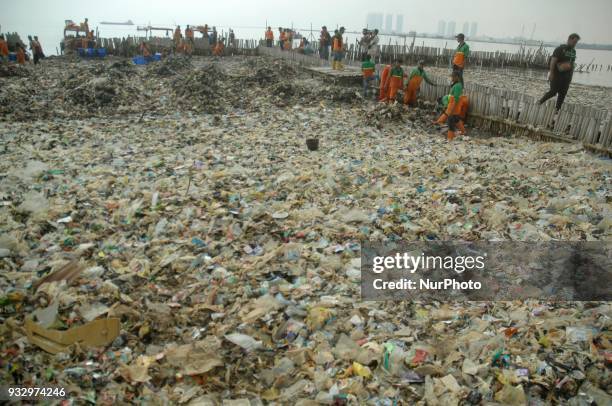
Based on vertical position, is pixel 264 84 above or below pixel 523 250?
above

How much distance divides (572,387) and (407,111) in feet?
27.2

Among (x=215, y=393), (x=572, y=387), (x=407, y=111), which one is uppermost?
(x=407, y=111)

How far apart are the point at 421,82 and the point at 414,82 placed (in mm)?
354

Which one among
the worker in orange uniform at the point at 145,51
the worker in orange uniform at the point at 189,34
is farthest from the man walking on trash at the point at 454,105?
the worker in orange uniform at the point at 189,34

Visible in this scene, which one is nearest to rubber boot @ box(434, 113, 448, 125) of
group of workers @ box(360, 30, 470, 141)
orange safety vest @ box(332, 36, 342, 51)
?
group of workers @ box(360, 30, 470, 141)

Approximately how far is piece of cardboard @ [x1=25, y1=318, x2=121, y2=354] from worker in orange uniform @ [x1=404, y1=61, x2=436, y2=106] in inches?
363

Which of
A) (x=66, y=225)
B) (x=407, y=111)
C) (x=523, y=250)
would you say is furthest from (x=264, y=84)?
(x=523, y=250)

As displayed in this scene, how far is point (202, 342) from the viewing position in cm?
283

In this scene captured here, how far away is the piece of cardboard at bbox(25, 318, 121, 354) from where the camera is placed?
2795 mm

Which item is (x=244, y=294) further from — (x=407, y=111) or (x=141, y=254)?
(x=407, y=111)

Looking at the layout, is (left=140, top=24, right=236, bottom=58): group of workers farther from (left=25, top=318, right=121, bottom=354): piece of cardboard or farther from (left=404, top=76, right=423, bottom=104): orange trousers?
(left=25, top=318, right=121, bottom=354): piece of cardboard

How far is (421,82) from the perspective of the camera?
34.6 ft

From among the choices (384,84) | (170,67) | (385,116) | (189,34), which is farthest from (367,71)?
(189,34)

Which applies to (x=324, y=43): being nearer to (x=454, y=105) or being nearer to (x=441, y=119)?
(x=441, y=119)
